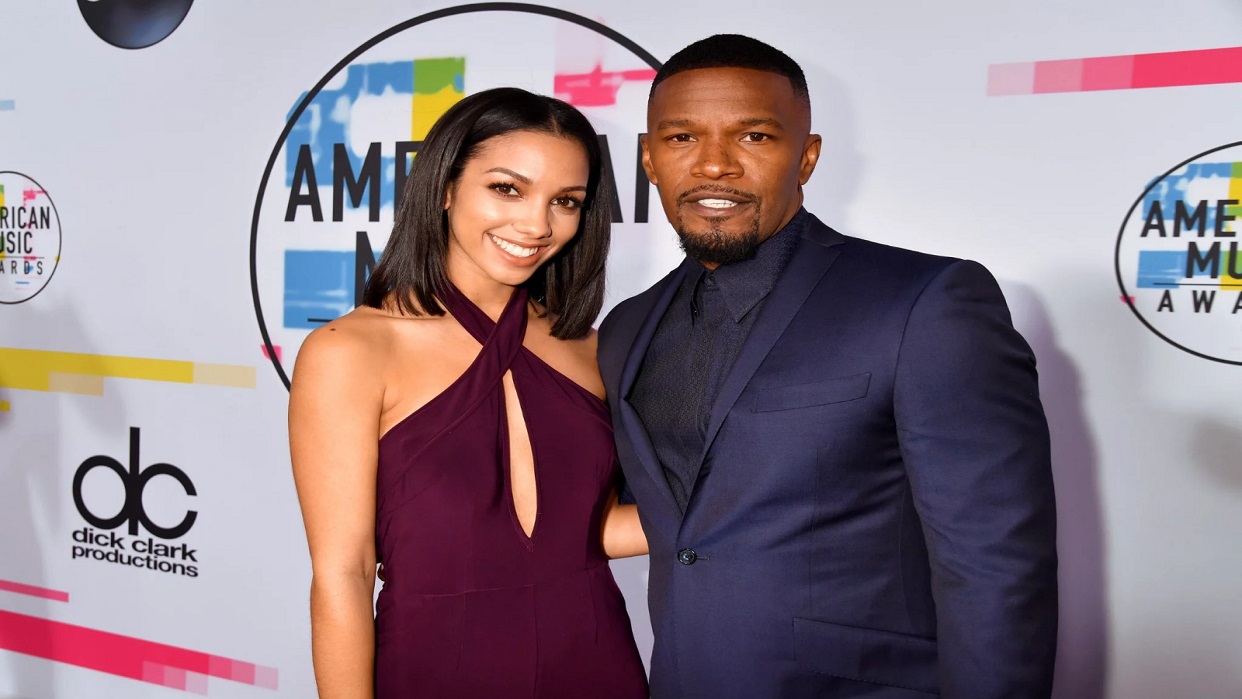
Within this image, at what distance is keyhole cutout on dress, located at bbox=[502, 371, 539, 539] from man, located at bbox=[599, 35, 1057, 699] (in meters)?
0.22

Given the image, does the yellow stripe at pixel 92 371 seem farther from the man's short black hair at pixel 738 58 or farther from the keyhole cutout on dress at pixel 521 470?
the man's short black hair at pixel 738 58

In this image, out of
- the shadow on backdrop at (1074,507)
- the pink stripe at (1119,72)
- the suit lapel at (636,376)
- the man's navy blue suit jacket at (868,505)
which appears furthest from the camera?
the shadow on backdrop at (1074,507)

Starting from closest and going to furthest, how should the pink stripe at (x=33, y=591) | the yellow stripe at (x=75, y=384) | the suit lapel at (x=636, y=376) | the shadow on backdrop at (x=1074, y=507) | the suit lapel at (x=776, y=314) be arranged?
the suit lapel at (x=776, y=314) < the suit lapel at (x=636, y=376) < the shadow on backdrop at (x=1074, y=507) < the yellow stripe at (x=75, y=384) < the pink stripe at (x=33, y=591)

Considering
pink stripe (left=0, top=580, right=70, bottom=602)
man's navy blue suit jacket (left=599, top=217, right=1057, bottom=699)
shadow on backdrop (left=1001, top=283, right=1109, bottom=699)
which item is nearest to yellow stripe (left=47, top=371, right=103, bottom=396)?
pink stripe (left=0, top=580, right=70, bottom=602)

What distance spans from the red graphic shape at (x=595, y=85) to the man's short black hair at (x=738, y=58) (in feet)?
3.70

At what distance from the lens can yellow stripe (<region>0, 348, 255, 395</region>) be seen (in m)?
3.25

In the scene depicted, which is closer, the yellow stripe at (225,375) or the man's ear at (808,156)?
the man's ear at (808,156)

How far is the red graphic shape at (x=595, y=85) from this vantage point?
8.56ft

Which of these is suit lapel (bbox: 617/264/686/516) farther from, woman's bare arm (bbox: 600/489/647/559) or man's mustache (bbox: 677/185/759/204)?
woman's bare arm (bbox: 600/489/647/559)

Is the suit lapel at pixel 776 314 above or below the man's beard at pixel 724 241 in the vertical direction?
below

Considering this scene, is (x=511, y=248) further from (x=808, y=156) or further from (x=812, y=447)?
(x=812, y=447)

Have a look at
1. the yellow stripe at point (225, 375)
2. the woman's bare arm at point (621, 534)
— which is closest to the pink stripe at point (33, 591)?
the yellow stripe at point (225, 375)

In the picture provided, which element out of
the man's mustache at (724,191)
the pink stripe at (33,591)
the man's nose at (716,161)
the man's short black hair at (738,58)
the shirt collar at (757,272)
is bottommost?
the pink stripe at (33,591)

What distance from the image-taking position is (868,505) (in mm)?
1330
